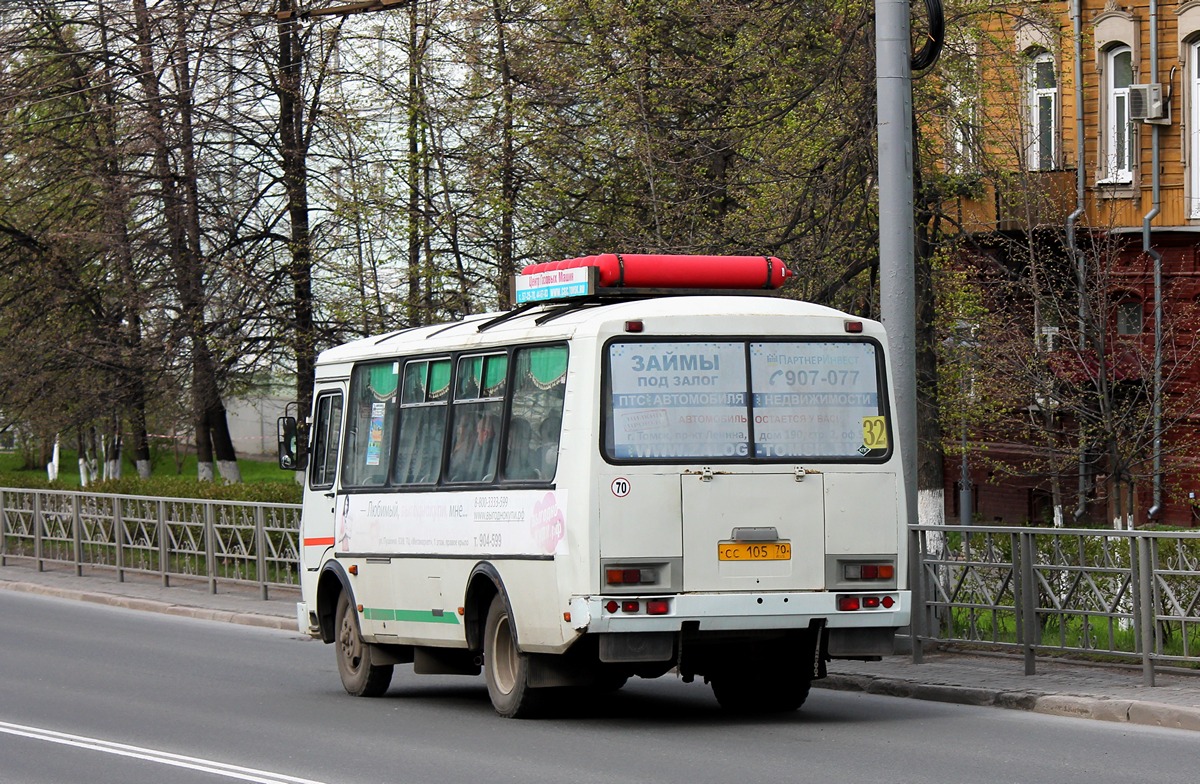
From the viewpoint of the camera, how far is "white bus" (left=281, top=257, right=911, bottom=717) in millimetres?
11516

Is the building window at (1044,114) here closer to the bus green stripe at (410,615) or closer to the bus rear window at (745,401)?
the bus green stripe at (410,615)

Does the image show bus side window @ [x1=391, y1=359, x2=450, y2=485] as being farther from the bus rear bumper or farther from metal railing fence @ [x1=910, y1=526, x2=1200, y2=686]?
metal railing fence @ [x1=910, y1=526, x2=1200, y2=686]

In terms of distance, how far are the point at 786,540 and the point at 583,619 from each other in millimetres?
1445

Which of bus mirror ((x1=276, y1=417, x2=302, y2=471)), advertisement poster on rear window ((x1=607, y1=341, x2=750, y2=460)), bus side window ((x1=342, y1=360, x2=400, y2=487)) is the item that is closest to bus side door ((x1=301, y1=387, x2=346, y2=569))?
bus side window ((x1=342, y1=360, x2=400, y2=487))

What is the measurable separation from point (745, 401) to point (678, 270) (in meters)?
1.46

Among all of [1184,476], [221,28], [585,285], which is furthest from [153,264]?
[585,285]

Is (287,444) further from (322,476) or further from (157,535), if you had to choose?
(157,535)

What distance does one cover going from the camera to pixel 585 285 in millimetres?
12539

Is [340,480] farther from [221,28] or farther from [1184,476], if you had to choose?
[1184,476]

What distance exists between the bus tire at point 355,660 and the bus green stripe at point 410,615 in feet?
0.98

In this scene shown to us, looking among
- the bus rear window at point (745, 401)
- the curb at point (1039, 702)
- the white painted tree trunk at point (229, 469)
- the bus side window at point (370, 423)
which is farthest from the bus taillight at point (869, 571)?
the white painted tree trunk at point (229, 469)

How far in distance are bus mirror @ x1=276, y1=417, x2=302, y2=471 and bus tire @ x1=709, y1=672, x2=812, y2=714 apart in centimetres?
495

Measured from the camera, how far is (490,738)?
11.6m

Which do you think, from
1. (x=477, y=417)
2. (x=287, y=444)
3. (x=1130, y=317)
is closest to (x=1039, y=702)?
(x=477, y=417)
